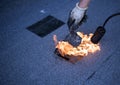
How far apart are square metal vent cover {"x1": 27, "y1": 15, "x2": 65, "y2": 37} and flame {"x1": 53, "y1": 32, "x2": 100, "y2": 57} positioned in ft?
0.73

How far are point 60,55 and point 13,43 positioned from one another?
0.63 m

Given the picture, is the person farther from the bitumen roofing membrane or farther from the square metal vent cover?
the square metal vent cover

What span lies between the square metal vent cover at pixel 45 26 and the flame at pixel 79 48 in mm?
224

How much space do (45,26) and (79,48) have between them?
0.68 m

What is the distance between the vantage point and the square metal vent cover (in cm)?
259

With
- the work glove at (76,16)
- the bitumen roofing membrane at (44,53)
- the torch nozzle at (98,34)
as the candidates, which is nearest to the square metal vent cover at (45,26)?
the bitumen roofing membrane at (44,53)

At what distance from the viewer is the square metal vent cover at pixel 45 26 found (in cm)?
259

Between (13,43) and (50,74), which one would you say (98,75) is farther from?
(13,43)

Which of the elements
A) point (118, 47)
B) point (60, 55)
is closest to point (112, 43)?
point (118, 47)

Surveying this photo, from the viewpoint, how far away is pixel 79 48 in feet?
7.55

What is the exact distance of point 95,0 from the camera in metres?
3.42

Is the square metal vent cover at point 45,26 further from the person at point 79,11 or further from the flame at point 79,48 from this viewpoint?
the person at point 79,11

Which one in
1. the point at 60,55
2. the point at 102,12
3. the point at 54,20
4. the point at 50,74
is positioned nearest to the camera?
the point at 50,74

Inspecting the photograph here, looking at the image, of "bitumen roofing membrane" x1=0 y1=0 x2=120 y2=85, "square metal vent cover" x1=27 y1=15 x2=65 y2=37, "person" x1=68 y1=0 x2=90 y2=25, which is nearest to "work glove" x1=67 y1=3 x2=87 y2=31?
"person" x1=68 y1=0 x2=90 y2=25
